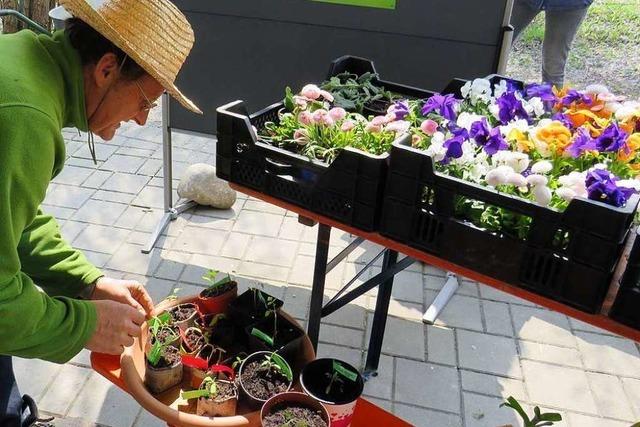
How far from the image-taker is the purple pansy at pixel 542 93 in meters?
1.97

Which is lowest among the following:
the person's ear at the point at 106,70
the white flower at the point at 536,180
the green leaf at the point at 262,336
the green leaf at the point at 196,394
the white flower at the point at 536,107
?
the green leaf at the point at 196,394

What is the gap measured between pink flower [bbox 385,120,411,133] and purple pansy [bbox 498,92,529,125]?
28cm

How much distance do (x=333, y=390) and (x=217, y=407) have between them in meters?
0.35

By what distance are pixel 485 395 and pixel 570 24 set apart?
2407mm

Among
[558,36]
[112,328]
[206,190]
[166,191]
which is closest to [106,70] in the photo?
[112,328]

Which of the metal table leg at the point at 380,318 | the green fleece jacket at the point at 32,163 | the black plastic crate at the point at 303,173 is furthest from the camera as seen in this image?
the metal table leg at the point at 380,318

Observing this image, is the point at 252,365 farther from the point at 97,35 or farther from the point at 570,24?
the point at 570,24

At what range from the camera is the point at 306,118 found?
1.84m

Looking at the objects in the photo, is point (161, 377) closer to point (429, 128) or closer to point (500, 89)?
point (429, 128)

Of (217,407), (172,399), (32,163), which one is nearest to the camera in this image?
(32,163)

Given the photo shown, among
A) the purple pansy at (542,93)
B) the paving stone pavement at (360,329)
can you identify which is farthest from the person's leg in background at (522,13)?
the purple pansy at (542,93)

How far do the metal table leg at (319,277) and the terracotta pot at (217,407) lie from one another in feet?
1.46

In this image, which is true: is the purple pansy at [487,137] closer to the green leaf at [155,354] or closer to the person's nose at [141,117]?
the person's nose at [141,117]

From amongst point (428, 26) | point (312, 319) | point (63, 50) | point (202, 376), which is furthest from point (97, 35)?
point (428, 26)
